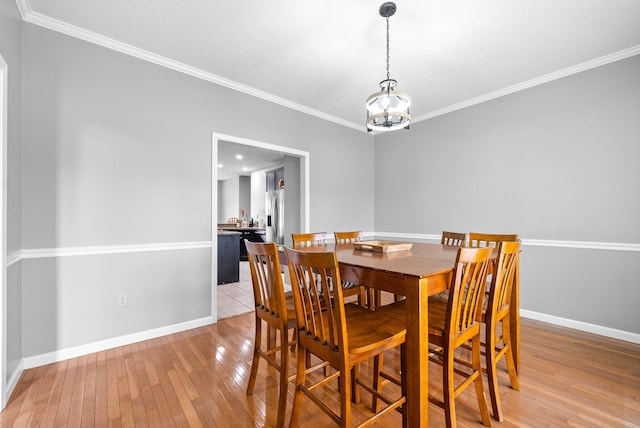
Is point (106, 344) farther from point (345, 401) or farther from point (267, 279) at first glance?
point (345, 401)

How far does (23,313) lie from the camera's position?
208 cm

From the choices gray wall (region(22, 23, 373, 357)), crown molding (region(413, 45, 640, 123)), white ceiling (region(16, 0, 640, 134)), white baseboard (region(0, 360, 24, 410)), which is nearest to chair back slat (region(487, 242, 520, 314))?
white ceiling (region(16, 0, 640, 134))

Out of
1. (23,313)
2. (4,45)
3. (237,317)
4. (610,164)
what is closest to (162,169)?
(4,45)

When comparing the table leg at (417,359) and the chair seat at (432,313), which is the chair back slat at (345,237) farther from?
the table leg at (417,359)

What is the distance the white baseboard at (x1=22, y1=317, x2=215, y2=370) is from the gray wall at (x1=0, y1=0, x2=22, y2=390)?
15cm

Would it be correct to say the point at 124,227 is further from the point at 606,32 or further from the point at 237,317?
the point at 606,32

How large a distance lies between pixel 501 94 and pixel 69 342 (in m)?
5.06

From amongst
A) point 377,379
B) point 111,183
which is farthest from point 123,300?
point 377,379

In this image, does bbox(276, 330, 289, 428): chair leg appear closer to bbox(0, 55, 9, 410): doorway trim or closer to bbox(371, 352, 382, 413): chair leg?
bbox(371, 352, 382, 413): chair leg

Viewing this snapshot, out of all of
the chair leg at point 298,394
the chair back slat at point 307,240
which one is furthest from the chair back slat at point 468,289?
the chair back slat at point 307,240

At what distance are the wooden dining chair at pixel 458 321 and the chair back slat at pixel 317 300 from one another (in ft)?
1.60

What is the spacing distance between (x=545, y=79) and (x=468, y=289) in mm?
3031

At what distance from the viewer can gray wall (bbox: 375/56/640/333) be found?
2625 mm

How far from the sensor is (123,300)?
8.26 ft
